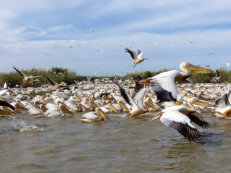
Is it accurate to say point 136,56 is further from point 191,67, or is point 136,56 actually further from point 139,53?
point 191,67

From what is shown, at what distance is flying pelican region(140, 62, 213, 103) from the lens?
467 centimetres

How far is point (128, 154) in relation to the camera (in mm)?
3828

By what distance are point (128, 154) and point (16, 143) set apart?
5.65ft

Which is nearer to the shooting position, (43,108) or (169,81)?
(169,81)

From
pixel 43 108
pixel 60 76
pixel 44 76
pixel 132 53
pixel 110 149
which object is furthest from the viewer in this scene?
pixel 60 76

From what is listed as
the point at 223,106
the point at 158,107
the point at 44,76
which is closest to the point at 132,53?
the point at 158,107

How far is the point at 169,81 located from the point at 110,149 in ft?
4.86

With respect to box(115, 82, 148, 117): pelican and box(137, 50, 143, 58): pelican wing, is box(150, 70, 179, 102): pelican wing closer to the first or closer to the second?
box(115, 82, 148, 117): pelican

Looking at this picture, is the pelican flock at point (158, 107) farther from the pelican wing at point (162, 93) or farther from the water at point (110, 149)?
the water at point (110, 149)

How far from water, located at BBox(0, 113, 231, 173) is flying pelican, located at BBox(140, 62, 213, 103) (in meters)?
0.67

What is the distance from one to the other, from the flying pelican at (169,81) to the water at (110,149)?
0.67 m

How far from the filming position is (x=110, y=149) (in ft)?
13.3

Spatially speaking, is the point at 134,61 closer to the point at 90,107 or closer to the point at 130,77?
the point at 90,107

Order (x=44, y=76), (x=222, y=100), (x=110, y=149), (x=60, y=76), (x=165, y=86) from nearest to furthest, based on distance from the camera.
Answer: (x=110, y=149)
(x=165, y=86)
(x=222, y=100)
(x=44, y=76)
(x=60, y=76)
